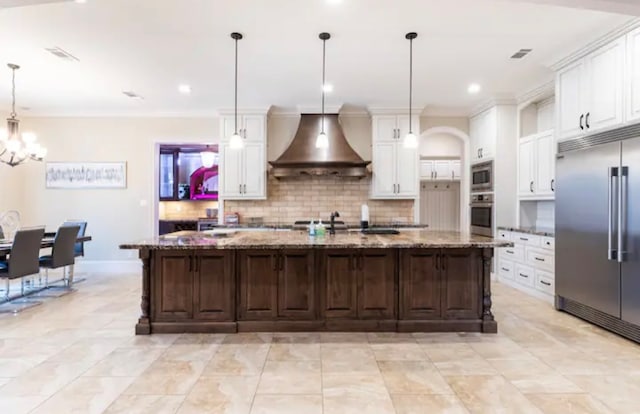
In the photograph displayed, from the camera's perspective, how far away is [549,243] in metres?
4.56

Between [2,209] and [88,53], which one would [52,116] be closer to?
[2,209]

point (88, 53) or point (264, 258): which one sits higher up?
point (88, 53)

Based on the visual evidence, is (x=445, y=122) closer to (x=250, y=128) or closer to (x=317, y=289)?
(x=250, y=128)

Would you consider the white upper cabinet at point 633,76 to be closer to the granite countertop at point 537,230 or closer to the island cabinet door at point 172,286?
the granite countertop at point 537,230

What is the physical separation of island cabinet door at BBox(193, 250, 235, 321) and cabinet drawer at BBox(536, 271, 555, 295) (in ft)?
12.4

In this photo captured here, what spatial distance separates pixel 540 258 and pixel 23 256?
635cm

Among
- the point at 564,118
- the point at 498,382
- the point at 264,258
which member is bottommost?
the point at 498,382

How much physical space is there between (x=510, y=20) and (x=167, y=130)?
5527mm

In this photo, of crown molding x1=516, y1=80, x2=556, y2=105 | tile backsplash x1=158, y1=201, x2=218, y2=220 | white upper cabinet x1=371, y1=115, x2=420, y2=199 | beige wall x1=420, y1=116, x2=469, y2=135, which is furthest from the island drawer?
tile backsplash x1=158, y1=201, x2=218, y2=220

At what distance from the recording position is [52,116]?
6.63m

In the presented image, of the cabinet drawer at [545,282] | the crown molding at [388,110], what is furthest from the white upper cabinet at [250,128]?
the cabinet drawer at [545,282]

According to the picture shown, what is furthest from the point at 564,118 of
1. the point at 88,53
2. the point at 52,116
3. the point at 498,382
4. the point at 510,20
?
the point at 52,116

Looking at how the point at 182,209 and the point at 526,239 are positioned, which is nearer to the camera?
the point at 526,239

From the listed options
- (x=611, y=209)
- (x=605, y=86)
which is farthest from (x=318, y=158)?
(x=611, y=209)
